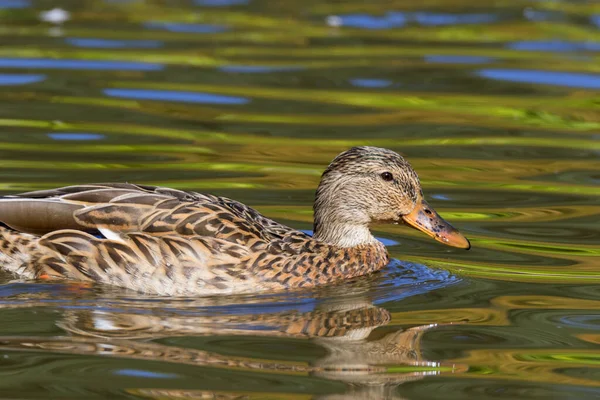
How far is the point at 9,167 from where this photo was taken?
11.7m

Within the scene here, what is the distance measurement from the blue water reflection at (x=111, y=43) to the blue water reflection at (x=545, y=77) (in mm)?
4551

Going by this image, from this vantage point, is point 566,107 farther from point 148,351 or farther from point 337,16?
point 148,351

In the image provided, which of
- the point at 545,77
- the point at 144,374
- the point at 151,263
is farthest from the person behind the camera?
the point at 545,77

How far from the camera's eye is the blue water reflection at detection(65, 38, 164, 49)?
1745cm

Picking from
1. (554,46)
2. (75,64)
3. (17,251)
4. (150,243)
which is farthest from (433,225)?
(554,46)

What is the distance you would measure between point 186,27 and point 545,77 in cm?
554

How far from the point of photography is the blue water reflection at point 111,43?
17453mm

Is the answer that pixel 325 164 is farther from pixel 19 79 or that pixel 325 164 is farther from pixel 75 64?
pixel 75 64

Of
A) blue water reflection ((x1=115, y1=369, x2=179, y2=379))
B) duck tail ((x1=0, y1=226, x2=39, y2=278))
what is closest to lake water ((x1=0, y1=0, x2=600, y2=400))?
blue water reflection ((x1=115, y1=369, x2=179, y2=379))

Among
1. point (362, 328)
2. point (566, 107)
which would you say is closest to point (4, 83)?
point (566, 107)

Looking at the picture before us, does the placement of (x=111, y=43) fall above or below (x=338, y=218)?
above

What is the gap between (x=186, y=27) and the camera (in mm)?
18891

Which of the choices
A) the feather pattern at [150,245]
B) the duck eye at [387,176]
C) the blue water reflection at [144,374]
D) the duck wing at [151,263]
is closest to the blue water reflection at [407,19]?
the duck eye at [387,176]

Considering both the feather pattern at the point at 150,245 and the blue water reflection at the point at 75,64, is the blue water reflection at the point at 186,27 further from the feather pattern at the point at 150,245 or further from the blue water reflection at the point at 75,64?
the feather pattern at the point at 150,245
